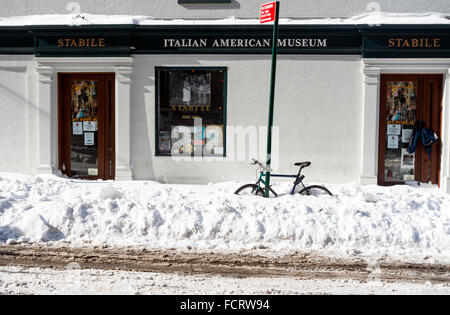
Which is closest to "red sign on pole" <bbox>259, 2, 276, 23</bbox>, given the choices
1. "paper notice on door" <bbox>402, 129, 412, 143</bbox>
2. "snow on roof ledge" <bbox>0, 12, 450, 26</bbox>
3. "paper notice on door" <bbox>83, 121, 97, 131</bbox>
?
"snow on roof ledge" <bbox>0, 12, 450, 26</bbox>

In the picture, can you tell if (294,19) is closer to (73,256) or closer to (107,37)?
(107,37)

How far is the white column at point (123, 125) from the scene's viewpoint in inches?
431

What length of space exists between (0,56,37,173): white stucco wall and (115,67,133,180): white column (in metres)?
2.21

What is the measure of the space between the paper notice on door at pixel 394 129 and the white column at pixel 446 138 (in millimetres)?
987

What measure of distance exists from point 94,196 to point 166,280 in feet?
10.9

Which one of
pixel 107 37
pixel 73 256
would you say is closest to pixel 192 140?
pixel 107 37

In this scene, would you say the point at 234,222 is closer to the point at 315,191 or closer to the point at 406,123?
the point at 315,191

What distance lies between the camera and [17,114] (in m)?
11.3

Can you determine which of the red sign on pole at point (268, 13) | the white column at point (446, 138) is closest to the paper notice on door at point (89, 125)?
the red sign on pole at point (268, 13)

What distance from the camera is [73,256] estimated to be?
6.10 m

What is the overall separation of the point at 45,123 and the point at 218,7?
5.26 metres

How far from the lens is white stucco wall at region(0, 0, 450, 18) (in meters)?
10.8

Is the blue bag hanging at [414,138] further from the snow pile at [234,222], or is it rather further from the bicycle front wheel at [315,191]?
the bicycle front wheel at [315,191]

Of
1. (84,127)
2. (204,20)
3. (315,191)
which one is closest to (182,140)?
(84,127)
